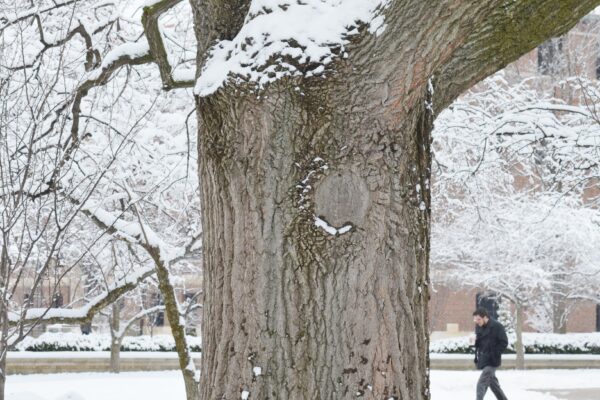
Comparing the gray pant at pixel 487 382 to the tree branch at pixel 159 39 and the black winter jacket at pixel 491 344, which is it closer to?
the black winter jacket at pixel 491 344

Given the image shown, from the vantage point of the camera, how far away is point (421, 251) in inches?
121

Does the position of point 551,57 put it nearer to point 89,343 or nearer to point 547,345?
point 547,345

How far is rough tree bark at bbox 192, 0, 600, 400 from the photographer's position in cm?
288

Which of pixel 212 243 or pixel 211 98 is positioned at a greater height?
pixel 211 98

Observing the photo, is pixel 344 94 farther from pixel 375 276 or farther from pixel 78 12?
pixel 78 12

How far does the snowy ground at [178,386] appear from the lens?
13.5 meters

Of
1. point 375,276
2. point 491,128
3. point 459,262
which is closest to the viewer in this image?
point 375,276

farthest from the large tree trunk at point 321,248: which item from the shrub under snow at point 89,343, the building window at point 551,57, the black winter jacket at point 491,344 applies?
the building window at point 551,57

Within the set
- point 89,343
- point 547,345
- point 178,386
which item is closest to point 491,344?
point 178,386

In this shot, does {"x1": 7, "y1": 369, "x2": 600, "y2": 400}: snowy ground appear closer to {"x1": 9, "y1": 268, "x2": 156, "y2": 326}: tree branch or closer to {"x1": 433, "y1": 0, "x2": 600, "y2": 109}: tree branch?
{"x1": 9, "y1": 268, "x2": 156, "y2": 326}: tree branch

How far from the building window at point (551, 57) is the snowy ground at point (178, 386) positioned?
38.7 ft

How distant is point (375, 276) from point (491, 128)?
289 inches

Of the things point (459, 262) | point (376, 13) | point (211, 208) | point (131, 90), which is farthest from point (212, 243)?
point (459, 262)

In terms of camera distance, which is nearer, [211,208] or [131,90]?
[211,208]
